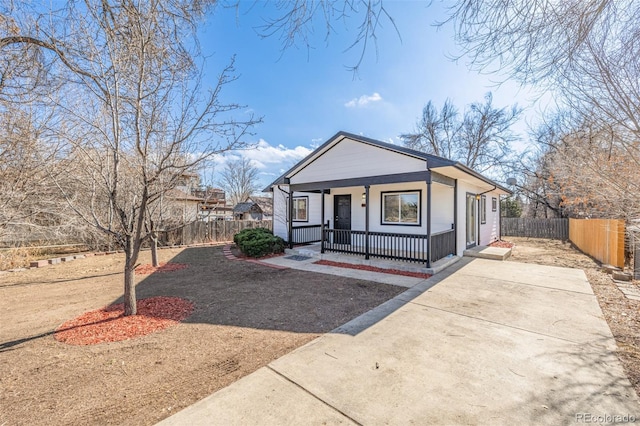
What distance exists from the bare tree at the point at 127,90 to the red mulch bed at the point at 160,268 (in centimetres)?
431

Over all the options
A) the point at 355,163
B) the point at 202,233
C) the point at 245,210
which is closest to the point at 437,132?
the point at 355,163

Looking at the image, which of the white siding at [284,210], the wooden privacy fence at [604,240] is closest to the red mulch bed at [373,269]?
the white siding at [284,210]

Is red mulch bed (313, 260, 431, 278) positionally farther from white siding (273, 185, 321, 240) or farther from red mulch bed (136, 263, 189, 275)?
red mulch bed (136, 263, 189, 275)

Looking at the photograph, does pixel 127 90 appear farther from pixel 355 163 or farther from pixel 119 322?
pixel 355 163

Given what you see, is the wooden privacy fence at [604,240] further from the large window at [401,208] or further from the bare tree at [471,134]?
the bare tree at [471,134]

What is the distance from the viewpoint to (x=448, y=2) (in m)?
2.63

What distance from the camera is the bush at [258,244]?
33.5 feet

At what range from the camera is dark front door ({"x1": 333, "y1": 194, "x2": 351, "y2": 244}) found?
11.1 m

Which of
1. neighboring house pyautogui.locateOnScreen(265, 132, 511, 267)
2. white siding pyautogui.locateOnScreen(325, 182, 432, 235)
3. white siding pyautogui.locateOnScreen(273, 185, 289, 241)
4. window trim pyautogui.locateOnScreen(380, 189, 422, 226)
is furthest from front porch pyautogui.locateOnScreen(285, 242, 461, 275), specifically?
white siding pyautogui.locateOnScreen(273, 185, 289, 241)

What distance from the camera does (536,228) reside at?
17781mm

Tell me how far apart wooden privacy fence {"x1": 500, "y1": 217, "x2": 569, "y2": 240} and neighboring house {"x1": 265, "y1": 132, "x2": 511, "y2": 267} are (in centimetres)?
836

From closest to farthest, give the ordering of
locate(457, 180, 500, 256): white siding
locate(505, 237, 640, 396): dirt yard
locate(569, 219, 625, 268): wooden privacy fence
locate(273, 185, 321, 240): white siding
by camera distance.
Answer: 1. locate(505, 237, 640, 396): dirt yard
2. locate(569, 219, 625, 268): wooden privacy fence
3. locate(457, 180, 500, 256): white siding
4. locate(273, 185, 321, 240): white siding

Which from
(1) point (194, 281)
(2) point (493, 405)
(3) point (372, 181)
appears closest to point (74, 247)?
(1) point (194, 281)

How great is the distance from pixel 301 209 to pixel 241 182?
2870 centimetres
